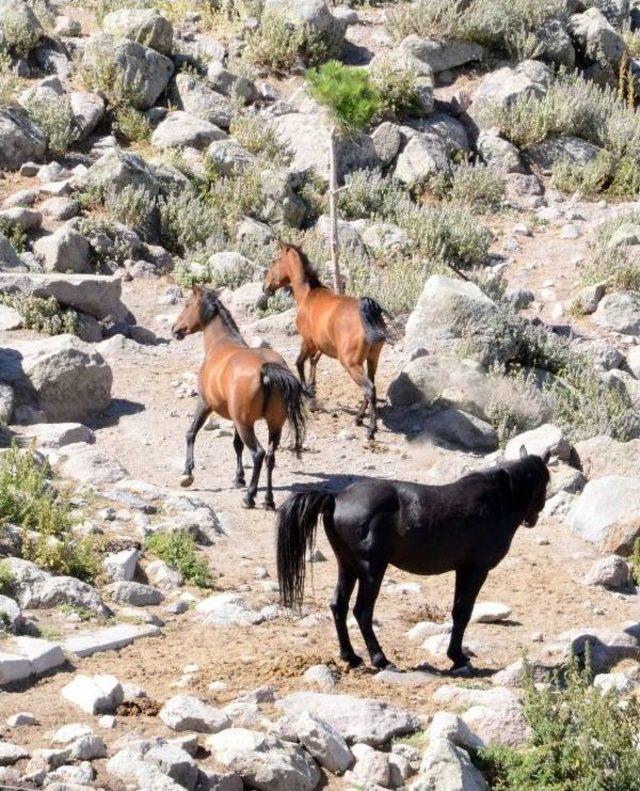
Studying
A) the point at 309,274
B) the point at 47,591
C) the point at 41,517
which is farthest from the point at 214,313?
the point at 47,591

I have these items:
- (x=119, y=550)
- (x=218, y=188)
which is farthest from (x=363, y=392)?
(x=218, y=188)

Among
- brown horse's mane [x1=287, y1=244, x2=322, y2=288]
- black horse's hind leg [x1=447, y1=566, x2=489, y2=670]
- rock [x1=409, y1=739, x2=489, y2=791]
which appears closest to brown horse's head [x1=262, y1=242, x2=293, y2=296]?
brown horse's mane [x1=287, y1=244, x2=322, y2=288]

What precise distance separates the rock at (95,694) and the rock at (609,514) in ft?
18.0

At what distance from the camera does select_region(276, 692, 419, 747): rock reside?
6273mm

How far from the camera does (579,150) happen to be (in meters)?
22.2

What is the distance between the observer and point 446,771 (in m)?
5.75

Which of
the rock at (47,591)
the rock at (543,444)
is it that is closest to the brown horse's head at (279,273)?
the rock at (543,444)

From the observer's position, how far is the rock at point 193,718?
19.9 ft

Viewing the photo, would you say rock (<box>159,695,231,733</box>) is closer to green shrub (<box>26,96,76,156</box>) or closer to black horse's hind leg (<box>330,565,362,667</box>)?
black horse's hind leg (<box>330,565,362,667</box>)

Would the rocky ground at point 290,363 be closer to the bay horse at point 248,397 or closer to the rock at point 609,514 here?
the rock at point 609,514

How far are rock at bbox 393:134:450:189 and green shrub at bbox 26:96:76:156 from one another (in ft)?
16.4

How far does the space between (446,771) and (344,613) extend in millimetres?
1800

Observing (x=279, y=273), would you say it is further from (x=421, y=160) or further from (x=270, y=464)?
(x=421, y=160)

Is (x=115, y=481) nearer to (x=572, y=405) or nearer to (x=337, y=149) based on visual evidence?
(x=572, y=405)
